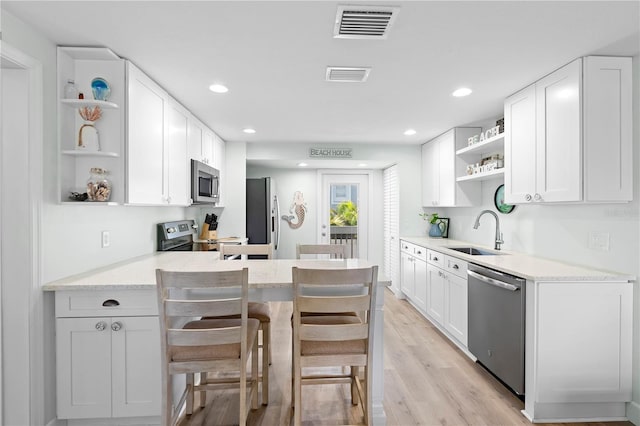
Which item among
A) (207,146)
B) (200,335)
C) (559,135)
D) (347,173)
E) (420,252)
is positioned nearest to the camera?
(200,335)

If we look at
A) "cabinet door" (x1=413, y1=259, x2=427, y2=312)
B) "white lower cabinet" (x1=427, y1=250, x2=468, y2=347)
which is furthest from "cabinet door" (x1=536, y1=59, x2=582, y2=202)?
"cabinet door" (x1=413, y1=259, x2=427, y2=312)

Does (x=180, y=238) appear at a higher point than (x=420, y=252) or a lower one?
higher

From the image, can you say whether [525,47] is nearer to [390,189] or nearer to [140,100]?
[140,100]

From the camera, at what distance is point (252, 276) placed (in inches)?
84.7

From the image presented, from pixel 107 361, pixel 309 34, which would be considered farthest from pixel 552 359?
pixel 107 361

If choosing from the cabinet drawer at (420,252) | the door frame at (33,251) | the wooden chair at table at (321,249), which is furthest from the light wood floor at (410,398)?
the cabinet drawer at (420,252)

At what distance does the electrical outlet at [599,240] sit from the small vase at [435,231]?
2.39 meters

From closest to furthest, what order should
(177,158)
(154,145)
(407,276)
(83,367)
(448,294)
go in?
(83,367), (154,145), (177,158), (448,294), (407,276)

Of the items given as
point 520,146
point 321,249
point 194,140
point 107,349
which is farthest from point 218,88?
point 520,146

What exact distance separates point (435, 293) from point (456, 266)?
0.63 metres

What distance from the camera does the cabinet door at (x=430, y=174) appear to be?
14.9ft

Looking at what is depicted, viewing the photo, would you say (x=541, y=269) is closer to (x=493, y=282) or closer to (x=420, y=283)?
(x=493, y=282)

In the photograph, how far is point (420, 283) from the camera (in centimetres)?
418

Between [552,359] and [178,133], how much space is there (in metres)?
3.35
